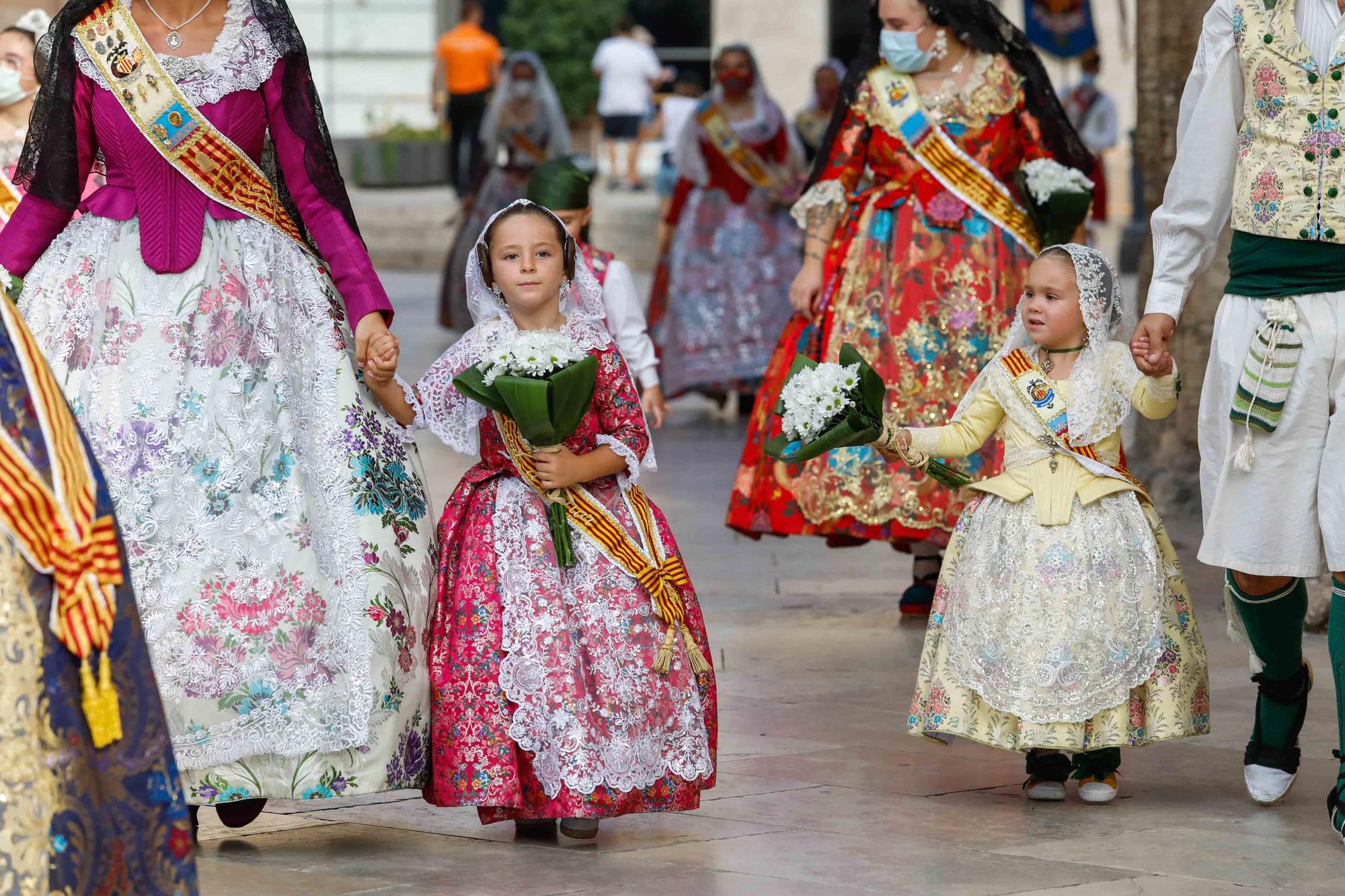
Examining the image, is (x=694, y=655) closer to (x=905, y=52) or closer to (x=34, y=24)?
(x=905, y=52)

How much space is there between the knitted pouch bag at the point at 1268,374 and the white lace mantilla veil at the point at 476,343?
49.3 inches

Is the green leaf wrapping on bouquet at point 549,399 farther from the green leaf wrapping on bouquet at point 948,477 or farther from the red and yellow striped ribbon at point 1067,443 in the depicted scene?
the red and yellow striped ribbon at point 1067,443

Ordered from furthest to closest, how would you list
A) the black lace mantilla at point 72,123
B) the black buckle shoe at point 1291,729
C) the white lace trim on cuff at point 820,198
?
1. the white lace trim on cuff at point 820,198
2. the black buckle shoe at point 1291,729
3. the black lace mantilla at point 72,123

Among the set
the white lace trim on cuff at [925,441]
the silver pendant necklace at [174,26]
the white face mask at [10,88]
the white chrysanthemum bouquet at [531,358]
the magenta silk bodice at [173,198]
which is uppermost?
the silver pendant necklace at [174,26]

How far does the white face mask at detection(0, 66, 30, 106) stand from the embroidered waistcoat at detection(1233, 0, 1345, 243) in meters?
3.96

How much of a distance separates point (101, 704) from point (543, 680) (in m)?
1.67

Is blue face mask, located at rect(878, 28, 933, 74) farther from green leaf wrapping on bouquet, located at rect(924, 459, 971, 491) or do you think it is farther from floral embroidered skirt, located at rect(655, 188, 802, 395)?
floral embroidered skirt, located at rect(655, 188, 802, 395)

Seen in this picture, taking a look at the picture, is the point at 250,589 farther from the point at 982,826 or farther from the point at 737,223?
the point at 737,223

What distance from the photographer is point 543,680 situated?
4371 mm

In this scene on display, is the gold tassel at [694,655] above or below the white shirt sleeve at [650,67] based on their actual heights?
below

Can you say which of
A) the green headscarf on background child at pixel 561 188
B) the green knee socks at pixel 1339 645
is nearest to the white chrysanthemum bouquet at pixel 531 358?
the green knee socks at pixel 1339 645

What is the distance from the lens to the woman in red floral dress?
6.67 m

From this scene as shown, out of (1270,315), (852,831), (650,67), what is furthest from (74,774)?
(650,67)

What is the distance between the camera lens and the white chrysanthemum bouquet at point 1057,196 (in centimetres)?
639
